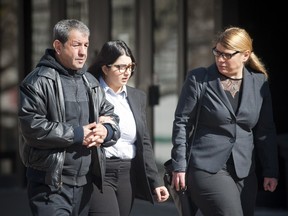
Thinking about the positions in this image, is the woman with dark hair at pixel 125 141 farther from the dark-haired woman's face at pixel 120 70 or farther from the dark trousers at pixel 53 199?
the dark trousers at pixel 53 199

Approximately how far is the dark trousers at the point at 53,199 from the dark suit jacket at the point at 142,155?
74 cm

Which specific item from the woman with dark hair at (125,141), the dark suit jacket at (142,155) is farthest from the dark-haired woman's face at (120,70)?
the dark suit jacket at (142,155)

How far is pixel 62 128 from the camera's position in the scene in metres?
5.04

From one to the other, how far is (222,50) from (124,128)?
0.83 metres

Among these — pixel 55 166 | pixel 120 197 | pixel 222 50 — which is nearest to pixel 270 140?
pixel 222 50

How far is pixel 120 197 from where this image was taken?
19.1ft

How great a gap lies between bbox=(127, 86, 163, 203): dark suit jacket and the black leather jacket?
0.91 meters

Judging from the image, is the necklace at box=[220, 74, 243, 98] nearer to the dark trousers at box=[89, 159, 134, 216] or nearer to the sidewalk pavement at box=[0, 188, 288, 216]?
the dark trousers at box=[89, 159, 134, 216]

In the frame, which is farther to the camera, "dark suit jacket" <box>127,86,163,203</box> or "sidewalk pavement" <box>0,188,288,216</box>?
"sidewalk pavement" <box>0,188,288,216</box>

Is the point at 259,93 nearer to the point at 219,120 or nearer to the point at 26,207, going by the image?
the point at 219,120

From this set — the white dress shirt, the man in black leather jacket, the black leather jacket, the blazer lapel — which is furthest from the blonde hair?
the black leather jacket

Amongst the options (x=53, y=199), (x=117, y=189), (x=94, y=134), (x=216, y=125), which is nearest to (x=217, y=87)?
(x=216, y=125)

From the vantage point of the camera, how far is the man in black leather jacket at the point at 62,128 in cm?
504

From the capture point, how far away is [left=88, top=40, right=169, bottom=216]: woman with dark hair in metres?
5.82
